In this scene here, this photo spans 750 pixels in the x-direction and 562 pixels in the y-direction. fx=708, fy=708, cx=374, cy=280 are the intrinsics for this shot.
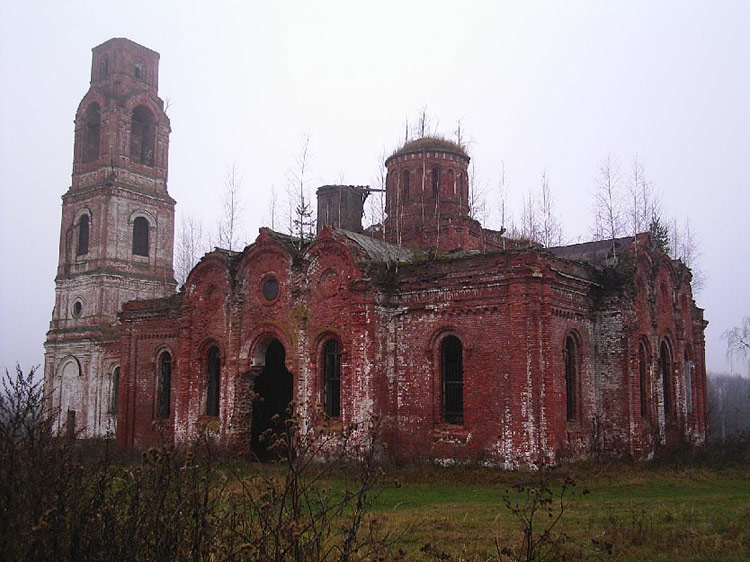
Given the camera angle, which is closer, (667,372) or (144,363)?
(667,372)

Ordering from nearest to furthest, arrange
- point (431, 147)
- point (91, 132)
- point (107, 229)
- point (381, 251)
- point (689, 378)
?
1. point (381, 251)
2. point (689, 378)
3. point (431, 147)
4. point (107, 229)
5. point (91, 132)

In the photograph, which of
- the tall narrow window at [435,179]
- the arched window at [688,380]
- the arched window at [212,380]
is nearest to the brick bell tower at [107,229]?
the arched window at [212,380]

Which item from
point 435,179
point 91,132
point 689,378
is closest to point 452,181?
point 435,179

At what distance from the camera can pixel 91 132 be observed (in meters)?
33.4

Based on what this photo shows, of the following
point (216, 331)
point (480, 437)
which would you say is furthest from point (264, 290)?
point (480, 437)

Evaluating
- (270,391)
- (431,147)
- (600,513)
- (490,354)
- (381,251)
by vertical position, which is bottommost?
(600,513)

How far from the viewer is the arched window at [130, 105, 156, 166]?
33250 millimetres

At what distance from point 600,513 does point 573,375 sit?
668 cm

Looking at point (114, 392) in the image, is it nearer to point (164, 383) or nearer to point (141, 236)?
point (141, 236)

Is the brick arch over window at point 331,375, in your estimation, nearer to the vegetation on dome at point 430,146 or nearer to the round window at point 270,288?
the round window at point 270,288

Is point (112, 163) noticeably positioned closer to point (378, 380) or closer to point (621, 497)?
point (378, 380)

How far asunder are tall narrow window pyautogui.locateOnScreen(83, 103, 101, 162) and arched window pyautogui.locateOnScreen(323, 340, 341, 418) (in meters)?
19.9

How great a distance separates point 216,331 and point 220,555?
52.3 feet

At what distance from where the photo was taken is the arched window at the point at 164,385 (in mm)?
23531
